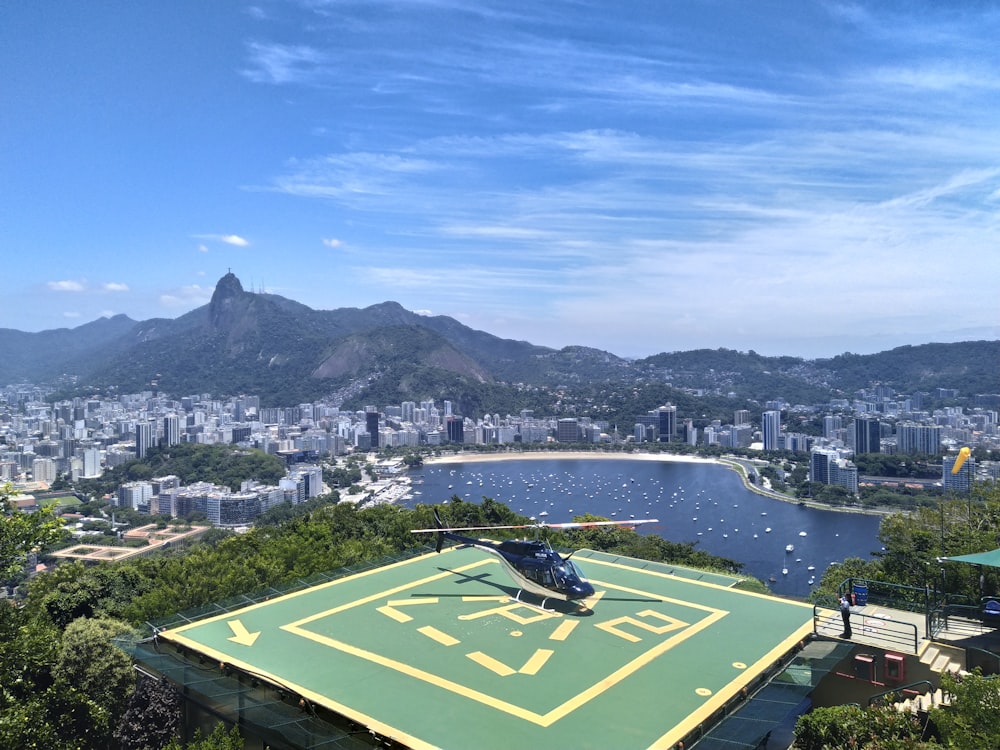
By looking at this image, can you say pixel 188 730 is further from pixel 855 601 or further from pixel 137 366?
pixel 137 366

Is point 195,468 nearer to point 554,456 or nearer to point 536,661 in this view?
point 554,456

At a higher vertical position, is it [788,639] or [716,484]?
[788,639]

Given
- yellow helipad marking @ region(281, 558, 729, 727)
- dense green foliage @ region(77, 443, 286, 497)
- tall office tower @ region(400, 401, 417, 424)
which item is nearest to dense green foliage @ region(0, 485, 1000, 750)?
yellow helipad marking @ region(281, 558, 729, 727)

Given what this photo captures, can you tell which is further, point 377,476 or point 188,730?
point 377,476

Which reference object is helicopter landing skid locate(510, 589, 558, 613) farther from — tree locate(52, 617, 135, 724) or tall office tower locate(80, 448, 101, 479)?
tall office tower locate(80, 448, 101, 479)

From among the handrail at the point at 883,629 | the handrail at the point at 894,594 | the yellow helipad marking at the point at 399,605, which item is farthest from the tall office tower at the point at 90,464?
the handrail at the point at 883,629

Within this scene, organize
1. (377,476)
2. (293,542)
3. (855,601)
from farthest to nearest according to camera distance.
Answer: (377,476) → (293,542) → (855,601)

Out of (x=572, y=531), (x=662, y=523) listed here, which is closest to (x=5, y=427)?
(x=662, y=523)
